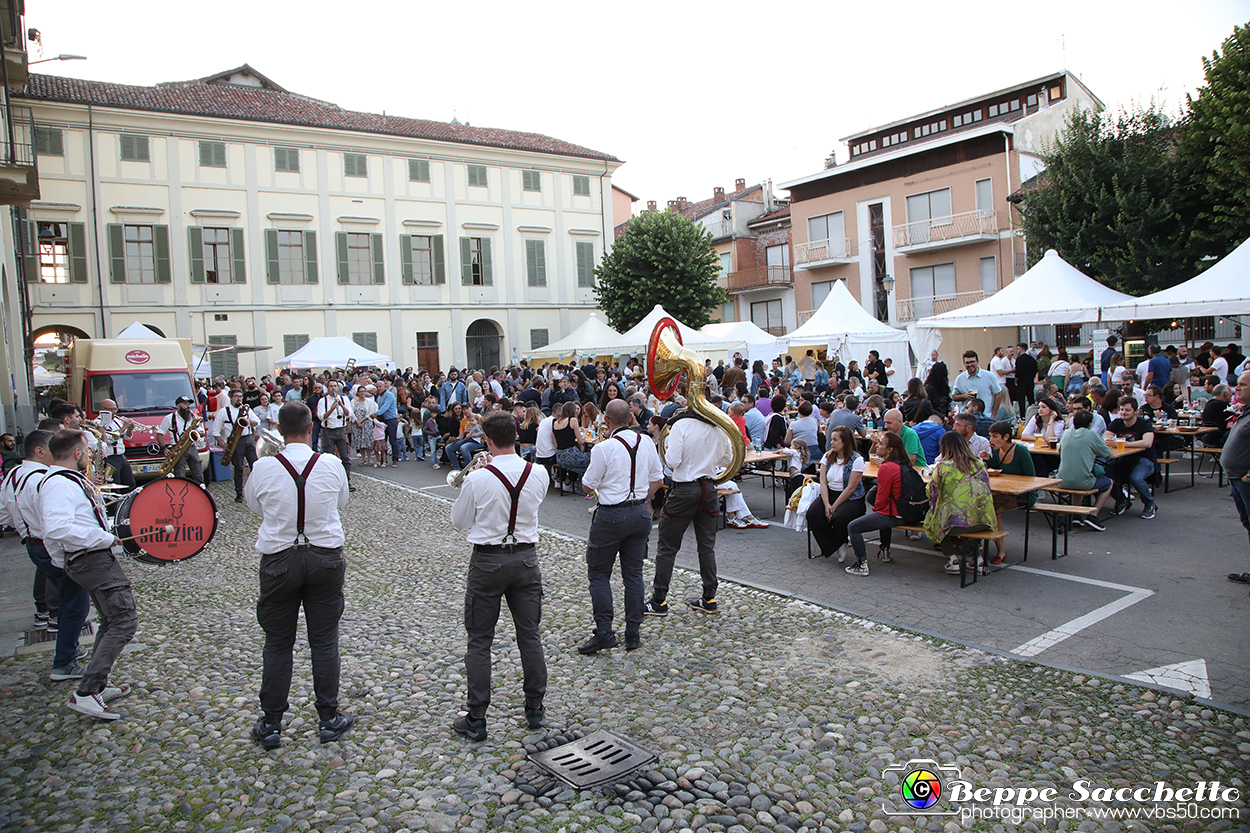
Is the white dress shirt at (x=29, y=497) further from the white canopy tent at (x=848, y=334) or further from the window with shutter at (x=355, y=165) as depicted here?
the window with shutter at (x=355, y=165)

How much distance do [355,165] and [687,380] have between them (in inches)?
1148

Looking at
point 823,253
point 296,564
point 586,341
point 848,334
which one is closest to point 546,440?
point 296,564

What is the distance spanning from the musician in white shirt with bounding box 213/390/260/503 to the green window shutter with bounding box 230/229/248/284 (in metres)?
18.8

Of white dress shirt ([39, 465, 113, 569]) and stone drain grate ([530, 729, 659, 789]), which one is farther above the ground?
white dress shirt ([39, 465, 113, 569])

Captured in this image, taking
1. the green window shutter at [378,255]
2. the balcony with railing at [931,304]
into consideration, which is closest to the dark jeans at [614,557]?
the balcony with railing at [931,304]

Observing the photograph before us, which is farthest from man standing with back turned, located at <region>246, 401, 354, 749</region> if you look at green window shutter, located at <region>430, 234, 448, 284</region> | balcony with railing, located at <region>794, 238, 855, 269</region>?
balcony with railing, located at <region>794, 238, 855, 269</region>

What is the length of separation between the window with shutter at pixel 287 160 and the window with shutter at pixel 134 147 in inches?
166

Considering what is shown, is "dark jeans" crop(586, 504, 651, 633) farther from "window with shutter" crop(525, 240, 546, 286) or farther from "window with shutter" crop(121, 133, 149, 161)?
"window with shutter" crop(525, 240, 546, 286)

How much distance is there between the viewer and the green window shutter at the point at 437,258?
3291 centimetres

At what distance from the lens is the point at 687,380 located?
629 cm

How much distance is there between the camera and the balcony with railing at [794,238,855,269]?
33.9 m

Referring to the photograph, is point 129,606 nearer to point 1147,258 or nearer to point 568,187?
point 1147,258

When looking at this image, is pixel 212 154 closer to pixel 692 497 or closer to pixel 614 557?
pixel 692 497

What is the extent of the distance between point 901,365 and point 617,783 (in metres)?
19.6
